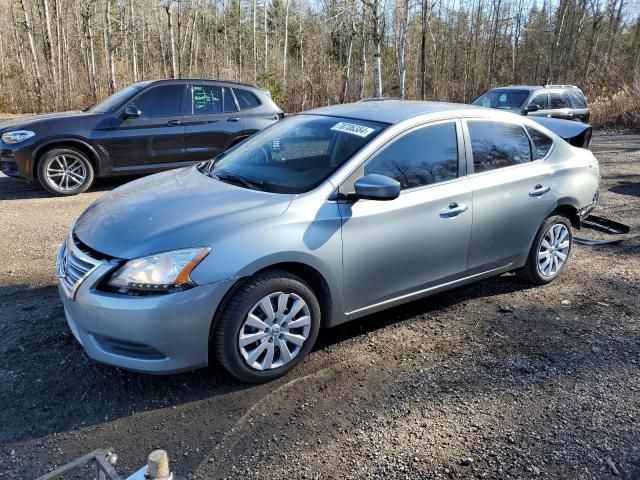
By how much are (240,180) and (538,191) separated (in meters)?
2.59

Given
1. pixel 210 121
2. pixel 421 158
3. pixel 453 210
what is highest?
pixel 210 121

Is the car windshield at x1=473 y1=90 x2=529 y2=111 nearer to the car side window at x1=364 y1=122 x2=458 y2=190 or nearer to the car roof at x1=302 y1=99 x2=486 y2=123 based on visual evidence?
the car roof at x1=302 y1=99 x2=486 y2=123

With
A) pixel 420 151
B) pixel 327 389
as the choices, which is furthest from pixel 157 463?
pixel 420 151

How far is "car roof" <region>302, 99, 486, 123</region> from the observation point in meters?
4.06

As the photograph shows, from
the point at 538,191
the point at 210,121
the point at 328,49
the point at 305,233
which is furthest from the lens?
the point at 328,49

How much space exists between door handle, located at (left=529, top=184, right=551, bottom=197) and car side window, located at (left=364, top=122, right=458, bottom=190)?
2.97ft

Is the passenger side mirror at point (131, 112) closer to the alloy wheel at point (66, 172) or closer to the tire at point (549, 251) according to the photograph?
the alloy wheel at point (66, 172)

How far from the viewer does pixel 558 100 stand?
13578 millimetres

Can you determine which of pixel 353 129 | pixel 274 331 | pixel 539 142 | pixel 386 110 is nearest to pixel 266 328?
pixel 274 331

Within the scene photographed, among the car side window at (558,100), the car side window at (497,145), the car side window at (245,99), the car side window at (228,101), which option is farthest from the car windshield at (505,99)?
the car side window at (497,145)

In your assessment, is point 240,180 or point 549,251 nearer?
point 240,180

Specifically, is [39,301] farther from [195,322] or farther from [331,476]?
[331,476]

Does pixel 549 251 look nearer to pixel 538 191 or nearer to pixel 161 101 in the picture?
pixel 538 191

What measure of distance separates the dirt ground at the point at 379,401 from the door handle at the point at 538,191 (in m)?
0.95
